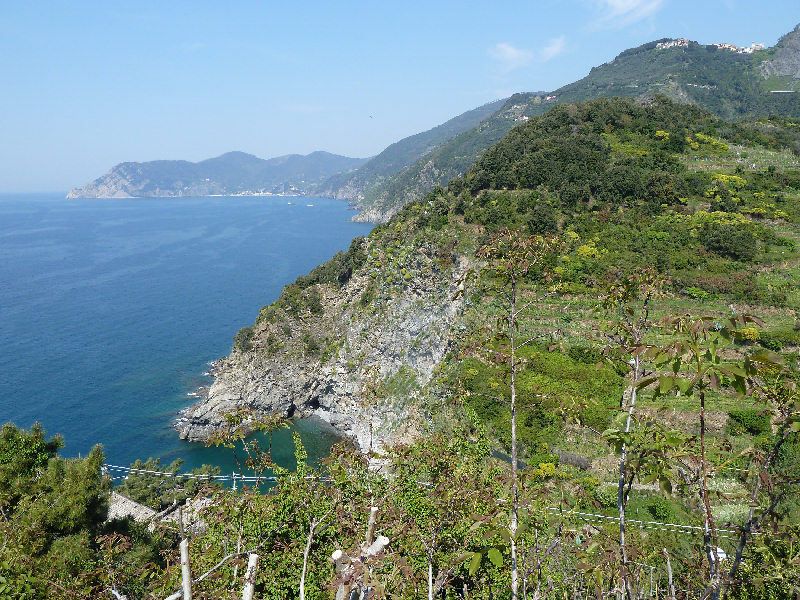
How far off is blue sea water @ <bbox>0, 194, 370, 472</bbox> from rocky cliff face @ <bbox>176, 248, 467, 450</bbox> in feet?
7.81

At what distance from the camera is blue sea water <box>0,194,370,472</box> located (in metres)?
32.7

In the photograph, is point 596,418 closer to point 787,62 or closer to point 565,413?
point 565,413

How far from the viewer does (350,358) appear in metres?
33.0

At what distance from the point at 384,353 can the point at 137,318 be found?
124ft

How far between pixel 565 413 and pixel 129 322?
57.8 m

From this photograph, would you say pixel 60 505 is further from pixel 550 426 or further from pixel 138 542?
pixel 550 426

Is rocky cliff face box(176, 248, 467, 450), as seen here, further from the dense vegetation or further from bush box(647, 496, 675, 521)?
bush box(647, 496, 675, 521)

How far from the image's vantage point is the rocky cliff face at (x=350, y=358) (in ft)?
93.3

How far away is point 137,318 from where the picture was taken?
53750 mm

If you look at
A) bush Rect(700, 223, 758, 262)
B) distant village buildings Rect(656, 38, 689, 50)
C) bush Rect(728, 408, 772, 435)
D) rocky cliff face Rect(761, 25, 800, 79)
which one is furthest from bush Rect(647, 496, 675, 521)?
distant village buildings Rect(656, 38, 689, 50)

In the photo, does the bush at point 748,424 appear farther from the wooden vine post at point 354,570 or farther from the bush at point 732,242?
the wooden vine post at point 354,570

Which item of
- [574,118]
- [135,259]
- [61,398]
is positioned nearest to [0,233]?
[135,259]

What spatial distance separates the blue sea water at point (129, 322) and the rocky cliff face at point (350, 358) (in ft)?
7.81

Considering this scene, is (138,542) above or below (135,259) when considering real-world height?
below
